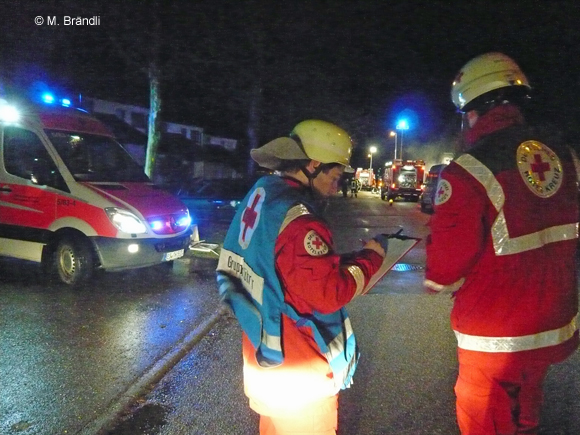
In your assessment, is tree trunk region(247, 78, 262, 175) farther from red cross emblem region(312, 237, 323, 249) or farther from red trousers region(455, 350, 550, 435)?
red trousers region(455, 350, 550, 435)

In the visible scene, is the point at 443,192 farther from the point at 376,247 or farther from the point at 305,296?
the point at 305,296

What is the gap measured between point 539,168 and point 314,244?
0.98m

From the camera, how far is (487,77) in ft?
7.48

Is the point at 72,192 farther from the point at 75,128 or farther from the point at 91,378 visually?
the point at 91,378

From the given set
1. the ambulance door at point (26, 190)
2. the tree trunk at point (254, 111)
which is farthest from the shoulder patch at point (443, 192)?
the tree trunk at point (254, 111)

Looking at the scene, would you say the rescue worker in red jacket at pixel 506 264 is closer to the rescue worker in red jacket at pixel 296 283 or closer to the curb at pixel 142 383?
the rescue worker in red jacket at pixel 296 283

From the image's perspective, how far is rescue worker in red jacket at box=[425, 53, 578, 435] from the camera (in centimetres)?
204

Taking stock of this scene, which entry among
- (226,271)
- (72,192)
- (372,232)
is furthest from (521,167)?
(372,232)

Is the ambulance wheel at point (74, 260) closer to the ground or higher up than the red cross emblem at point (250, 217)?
closer to the ground

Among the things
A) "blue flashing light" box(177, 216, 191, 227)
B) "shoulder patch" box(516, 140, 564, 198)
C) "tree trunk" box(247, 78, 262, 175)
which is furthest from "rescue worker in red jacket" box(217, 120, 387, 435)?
"tree trunk" box(247, 78, 262, 175)

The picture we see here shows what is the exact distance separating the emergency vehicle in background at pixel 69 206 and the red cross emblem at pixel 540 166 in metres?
6.66

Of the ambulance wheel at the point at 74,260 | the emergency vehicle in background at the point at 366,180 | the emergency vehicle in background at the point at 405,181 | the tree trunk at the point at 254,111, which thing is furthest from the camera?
the emergency vehicle in background at the point at 366,180

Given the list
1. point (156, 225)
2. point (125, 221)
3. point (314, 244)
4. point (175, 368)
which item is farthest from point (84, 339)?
point (314, 244)

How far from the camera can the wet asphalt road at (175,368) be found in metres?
3.90
